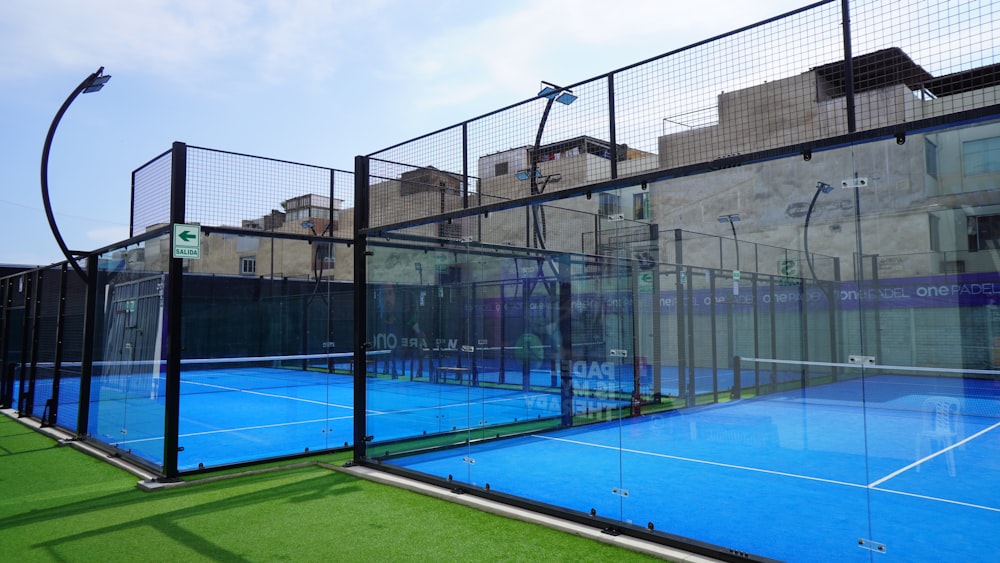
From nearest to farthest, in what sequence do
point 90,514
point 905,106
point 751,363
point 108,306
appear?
point 905,106 < point 751,363 < point 90,514 < point 108,306

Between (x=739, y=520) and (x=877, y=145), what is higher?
(x=877, y=145)

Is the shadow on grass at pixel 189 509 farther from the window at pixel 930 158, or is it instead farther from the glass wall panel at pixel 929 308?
the window at pixel 930 158

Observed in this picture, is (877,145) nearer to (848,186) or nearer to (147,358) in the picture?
(848,186)

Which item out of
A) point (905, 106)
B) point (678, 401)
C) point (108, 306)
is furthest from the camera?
point (108, 306)

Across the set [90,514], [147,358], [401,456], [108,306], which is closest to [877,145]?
[401,456]

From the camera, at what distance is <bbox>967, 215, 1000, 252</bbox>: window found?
11.0 ft

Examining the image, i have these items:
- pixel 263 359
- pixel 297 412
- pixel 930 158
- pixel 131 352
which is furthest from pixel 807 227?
pixel 263 359

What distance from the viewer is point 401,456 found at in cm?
701

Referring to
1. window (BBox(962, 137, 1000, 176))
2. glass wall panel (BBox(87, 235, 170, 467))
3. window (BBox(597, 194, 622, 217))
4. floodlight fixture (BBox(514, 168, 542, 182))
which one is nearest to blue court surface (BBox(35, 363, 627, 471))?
glass wall panel (BBox(87, 235, 170, 467))

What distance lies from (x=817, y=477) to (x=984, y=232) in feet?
5.97

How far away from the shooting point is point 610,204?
215 inches

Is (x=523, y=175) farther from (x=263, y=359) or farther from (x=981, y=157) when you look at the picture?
(x=263, y=359)

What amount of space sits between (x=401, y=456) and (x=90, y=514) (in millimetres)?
2793

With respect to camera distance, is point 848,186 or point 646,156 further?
point 646,156
